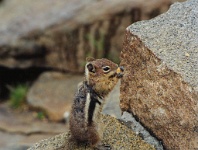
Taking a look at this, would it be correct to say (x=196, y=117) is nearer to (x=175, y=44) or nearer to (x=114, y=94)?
(x=175, y=44)

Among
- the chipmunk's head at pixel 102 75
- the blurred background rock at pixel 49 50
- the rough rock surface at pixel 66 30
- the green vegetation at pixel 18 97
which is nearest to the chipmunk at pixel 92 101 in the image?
the chipmunk's head at pixel 102 75

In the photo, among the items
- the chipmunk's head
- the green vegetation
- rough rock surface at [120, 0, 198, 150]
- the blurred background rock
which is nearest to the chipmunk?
the chipmunk's head

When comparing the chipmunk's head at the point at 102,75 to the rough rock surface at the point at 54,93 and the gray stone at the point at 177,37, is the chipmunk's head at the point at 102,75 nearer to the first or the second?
the gray stone at the point at 177,37

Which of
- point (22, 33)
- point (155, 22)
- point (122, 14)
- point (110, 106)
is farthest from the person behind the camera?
point (22, 33)

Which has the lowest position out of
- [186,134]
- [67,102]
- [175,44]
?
[67,102]

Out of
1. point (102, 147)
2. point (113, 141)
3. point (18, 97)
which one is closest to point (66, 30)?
point (18, 97)

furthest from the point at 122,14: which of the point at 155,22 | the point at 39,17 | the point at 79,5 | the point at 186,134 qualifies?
the point at 186,134

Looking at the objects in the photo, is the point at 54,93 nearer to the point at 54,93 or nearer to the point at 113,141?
the point at 54,93
